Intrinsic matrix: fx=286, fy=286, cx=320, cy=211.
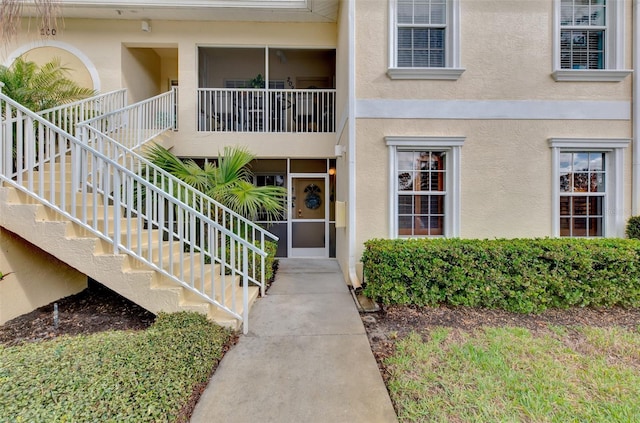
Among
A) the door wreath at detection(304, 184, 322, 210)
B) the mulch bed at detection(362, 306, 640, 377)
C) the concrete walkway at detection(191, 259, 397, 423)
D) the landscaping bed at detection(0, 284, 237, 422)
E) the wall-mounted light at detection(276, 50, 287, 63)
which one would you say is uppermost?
the wall-mounted light at detection(276, 50, 287, 63)

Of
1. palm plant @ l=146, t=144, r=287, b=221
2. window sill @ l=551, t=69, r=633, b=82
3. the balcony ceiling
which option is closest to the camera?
window sill @ l=551, t=69, r=633, b=82

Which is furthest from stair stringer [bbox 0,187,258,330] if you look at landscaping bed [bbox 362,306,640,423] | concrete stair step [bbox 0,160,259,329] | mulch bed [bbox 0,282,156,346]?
landscaping bed [bbox 362,306,640,423]

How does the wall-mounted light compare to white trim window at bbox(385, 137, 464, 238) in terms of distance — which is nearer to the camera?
white trim window at bbox(385, 137, 464, 238)

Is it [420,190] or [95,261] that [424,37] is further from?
[95,261]

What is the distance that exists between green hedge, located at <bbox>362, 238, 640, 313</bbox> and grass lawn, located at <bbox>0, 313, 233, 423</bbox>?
2.70 meters

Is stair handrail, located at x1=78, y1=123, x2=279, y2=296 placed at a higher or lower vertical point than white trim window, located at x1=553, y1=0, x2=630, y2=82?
lower

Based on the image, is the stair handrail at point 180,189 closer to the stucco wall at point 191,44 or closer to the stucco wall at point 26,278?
the stucco wall at point 26,278

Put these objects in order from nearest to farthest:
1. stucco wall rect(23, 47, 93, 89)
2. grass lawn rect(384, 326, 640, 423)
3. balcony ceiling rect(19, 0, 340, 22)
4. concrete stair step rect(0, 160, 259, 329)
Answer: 1. grass lawn rect(384, 326, 640, 423)
2. concrete stair step rect(0, 160, 259, 329)
3. balcony ceiling rect(19, 0, 340, 22)
4. stucco wall rect(23, 47, 93, 89)

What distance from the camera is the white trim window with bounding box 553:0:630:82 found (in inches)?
208

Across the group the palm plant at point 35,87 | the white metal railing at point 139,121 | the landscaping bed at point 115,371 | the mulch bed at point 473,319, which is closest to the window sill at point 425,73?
the mulch bed at point 473,319

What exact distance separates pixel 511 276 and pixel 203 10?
896 cm

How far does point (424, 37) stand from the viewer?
5.38 meters

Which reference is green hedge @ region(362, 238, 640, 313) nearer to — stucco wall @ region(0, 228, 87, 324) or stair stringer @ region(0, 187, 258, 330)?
stair stringer @ region(0, 187, 258, 330)

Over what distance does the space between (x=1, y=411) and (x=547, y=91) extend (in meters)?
8.05
